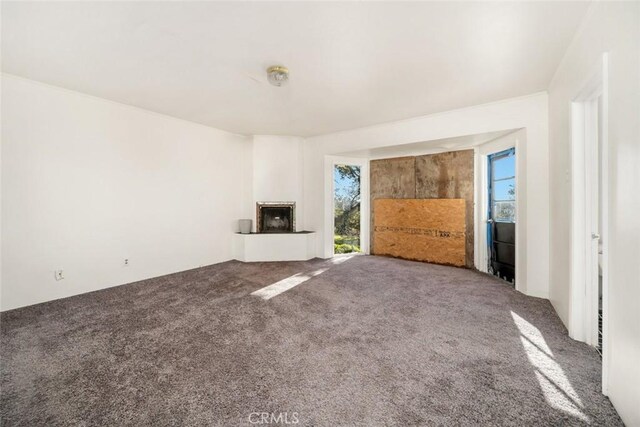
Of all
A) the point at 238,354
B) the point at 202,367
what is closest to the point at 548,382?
the point at 238,354

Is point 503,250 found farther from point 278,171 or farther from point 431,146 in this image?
point 278,171

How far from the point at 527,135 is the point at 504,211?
1203 millimetres

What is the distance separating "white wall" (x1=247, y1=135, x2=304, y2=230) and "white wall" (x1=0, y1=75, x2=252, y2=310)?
75cm

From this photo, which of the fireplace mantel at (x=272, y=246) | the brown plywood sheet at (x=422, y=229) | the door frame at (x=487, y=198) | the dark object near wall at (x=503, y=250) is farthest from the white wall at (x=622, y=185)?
the fireplace mantel at (x=272, y=246)

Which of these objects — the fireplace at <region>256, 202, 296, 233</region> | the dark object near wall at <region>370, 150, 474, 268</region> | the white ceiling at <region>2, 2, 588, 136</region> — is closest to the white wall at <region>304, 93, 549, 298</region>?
the white ceiling at <region>2, 2, 588, 136</region>

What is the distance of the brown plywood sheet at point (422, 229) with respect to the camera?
4594mm

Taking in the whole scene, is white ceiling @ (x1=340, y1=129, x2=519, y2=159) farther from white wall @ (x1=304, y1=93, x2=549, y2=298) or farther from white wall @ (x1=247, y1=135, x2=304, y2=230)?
white wall @ (x1=247, y1=135, x2=304, y2=230)

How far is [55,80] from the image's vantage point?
2.84 metres

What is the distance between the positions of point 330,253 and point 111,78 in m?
4.18

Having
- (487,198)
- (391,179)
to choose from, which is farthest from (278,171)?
(487,198)

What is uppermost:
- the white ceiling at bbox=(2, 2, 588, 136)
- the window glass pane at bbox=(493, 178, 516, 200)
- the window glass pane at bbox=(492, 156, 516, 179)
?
the white ceiling at bbox=(2, 2, 588, 136)

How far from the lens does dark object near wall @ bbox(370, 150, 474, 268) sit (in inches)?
176

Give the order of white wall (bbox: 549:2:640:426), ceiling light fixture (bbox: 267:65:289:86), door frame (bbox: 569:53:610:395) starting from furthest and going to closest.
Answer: ceiling light fixture (bbox: 267:65:289:86) → door frame (bbox: 569:53:610:395) → white wall (bbox: 549:2:640:426)

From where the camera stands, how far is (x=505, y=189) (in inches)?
153
